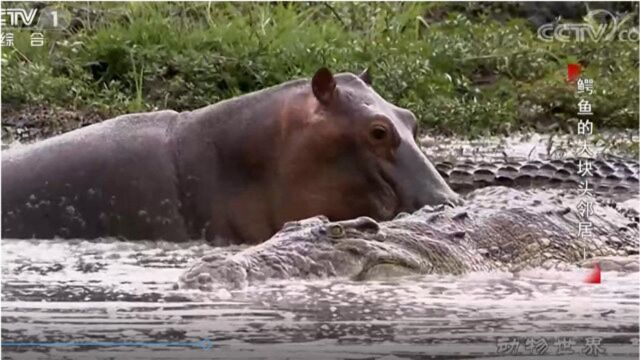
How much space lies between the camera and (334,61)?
553 cm

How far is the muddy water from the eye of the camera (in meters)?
3.43

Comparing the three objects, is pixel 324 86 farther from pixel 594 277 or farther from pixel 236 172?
pixel 594 277

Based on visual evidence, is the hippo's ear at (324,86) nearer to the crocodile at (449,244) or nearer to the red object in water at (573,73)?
the crocodile at (449,244)

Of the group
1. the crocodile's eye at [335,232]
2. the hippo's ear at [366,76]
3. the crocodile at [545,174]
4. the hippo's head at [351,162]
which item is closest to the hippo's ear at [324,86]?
the hippo's head at [351,162]

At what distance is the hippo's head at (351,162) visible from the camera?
183 inches

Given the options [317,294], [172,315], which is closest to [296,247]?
[317,294]

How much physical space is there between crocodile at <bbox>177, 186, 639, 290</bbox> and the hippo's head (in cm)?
13
